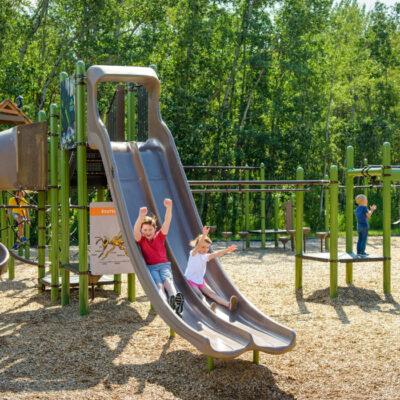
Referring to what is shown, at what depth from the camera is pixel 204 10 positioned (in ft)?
81.3

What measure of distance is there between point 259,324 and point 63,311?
3.28 metres

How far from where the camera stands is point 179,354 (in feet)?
21.8

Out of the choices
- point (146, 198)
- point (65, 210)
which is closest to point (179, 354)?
point (146, 198)

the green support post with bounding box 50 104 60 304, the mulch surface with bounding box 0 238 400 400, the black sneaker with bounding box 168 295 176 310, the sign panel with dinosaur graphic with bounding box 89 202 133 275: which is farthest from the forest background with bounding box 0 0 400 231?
the black sneaker with bounding box 168 295 176 310

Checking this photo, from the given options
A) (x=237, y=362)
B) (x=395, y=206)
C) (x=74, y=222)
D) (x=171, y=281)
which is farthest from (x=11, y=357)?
(x=395, y=206)

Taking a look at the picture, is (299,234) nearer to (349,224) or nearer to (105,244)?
(349,224)

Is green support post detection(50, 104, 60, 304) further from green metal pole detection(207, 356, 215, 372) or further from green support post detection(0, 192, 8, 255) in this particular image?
green metal pole detection(207, 356, 215, 372)

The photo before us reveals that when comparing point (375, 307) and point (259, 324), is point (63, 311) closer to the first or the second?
point (259, 324)

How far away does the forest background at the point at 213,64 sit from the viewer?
23.1m

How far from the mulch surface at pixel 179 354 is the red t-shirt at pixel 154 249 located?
85 centimetres

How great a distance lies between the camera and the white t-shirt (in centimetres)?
728

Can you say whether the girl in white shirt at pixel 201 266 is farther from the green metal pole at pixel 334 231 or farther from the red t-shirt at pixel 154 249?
the green metal pole at pixel 334 231

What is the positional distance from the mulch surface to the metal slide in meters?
0.28

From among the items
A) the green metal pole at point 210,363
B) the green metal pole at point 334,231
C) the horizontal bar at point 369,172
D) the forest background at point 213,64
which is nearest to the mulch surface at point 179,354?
the green metal pole at point 210,363
